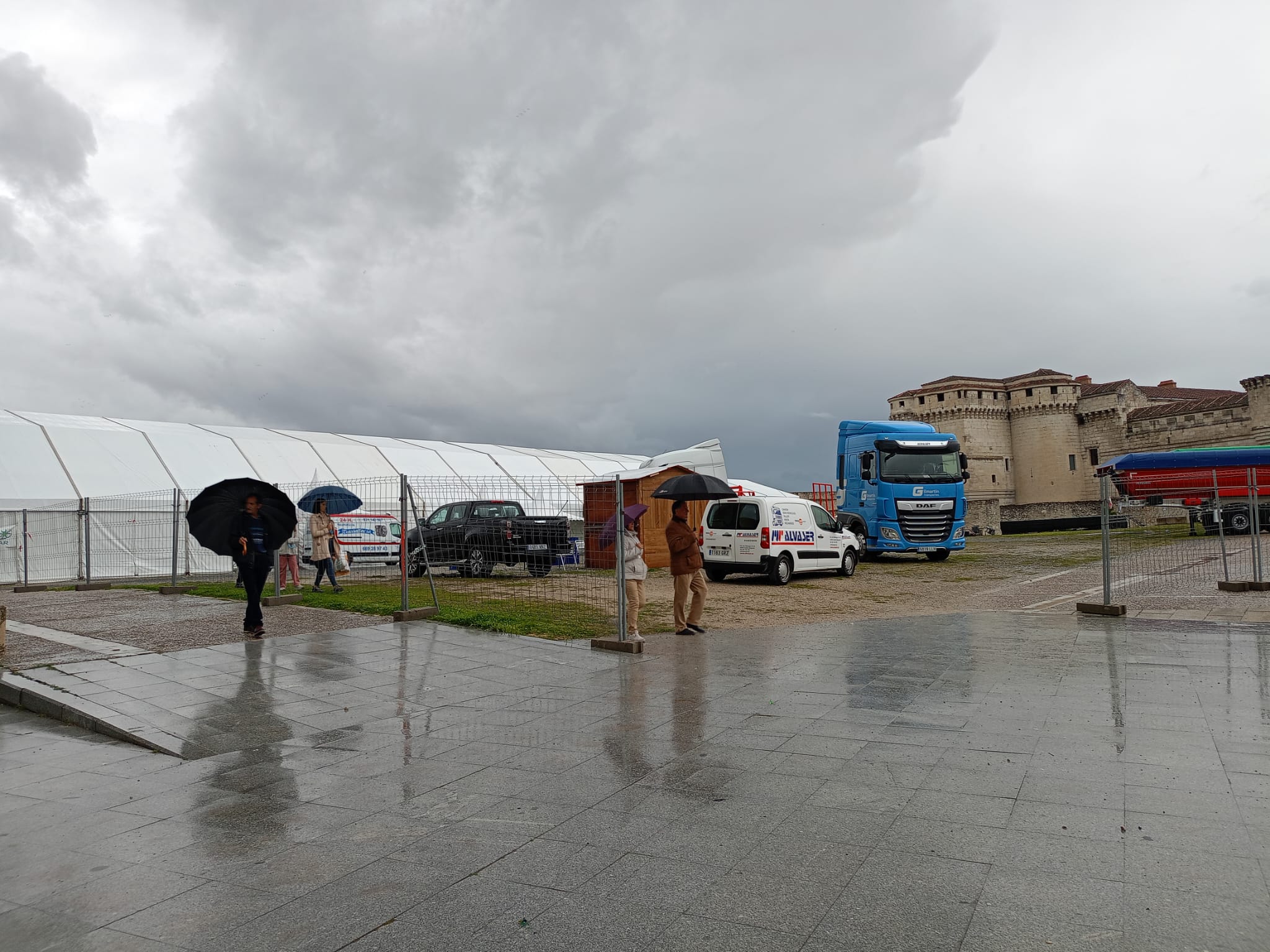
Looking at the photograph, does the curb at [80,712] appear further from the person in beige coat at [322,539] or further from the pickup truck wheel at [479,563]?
the person in beige coat at [322,539]

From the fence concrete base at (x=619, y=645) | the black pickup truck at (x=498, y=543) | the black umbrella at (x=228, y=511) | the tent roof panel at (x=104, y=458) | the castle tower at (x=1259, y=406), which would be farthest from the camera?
the castle tower at (x=1259, y=406)

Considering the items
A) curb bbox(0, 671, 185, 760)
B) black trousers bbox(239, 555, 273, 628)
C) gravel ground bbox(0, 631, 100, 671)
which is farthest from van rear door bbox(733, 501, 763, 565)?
curb bbox(0, 671, 185, 760)

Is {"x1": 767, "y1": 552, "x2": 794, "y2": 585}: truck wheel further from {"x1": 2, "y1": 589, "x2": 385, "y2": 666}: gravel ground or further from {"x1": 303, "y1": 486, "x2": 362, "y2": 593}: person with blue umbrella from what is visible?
{"x1": 2, "y1": 589, "x2": 385, "y2": 666}: gravel ground

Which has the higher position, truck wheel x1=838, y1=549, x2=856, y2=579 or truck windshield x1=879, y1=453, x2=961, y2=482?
truck windshield x1=879, y1=453, x2=961, y2=482

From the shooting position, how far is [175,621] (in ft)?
36.3

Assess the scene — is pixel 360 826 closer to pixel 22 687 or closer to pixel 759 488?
pixel 22 687

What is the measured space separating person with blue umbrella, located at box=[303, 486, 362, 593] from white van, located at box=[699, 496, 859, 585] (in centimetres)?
760

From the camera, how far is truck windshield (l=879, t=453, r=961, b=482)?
22406 millimetres

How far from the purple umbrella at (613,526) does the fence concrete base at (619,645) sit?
119 centimetres

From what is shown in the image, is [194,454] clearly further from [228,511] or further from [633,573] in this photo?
[633,573]

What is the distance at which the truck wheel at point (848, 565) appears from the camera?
1962cm

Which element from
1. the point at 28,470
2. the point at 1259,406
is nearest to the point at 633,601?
the point at 28,470

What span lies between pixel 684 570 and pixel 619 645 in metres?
1.69

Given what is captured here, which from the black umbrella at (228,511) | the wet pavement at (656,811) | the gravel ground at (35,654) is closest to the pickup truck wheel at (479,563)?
the black umbrella at (228,511)
